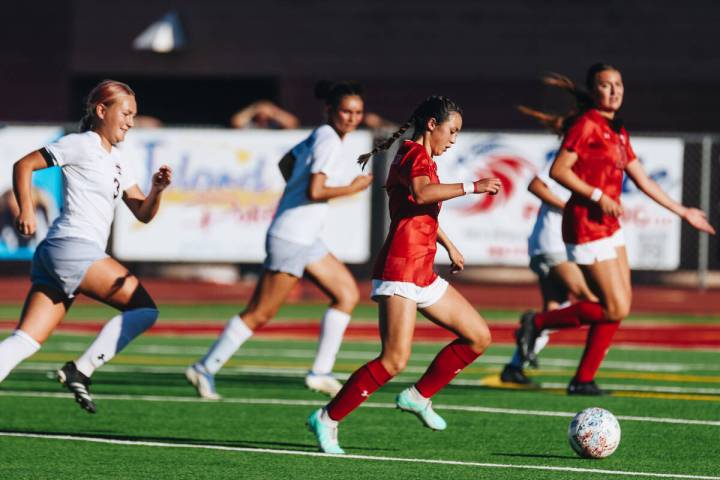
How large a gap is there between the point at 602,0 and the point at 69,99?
9.42 m

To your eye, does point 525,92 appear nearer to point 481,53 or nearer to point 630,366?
point 481,53

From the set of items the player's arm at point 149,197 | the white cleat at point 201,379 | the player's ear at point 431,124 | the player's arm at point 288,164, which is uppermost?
the player's ear at point 431,124

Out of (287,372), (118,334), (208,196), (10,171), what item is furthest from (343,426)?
(10,171)

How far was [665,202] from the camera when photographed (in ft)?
35.2

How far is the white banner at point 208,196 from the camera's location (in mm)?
21391

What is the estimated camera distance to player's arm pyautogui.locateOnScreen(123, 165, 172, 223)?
8852 millimetres

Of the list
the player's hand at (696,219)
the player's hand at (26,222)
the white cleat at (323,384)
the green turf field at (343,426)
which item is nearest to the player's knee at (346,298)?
the white cleat at (323,384)

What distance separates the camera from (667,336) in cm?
1694

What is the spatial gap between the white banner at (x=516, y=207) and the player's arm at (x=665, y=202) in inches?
393

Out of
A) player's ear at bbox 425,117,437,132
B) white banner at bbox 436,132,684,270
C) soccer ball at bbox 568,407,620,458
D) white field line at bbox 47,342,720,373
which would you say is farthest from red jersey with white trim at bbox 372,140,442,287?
white banner at bbox 436,132,684,270

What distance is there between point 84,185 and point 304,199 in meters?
2.34

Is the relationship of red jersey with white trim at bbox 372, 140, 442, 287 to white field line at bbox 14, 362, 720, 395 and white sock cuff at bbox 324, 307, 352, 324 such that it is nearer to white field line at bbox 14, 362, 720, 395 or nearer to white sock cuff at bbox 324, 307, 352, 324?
white sock cuff at bbox 324, 307, 352, 324

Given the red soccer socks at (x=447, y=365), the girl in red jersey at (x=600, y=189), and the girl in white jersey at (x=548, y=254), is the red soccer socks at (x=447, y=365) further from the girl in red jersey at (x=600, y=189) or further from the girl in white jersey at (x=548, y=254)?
the girl in white jersey at (x=548, y=254)

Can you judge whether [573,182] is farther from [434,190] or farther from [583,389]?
[434,190]
